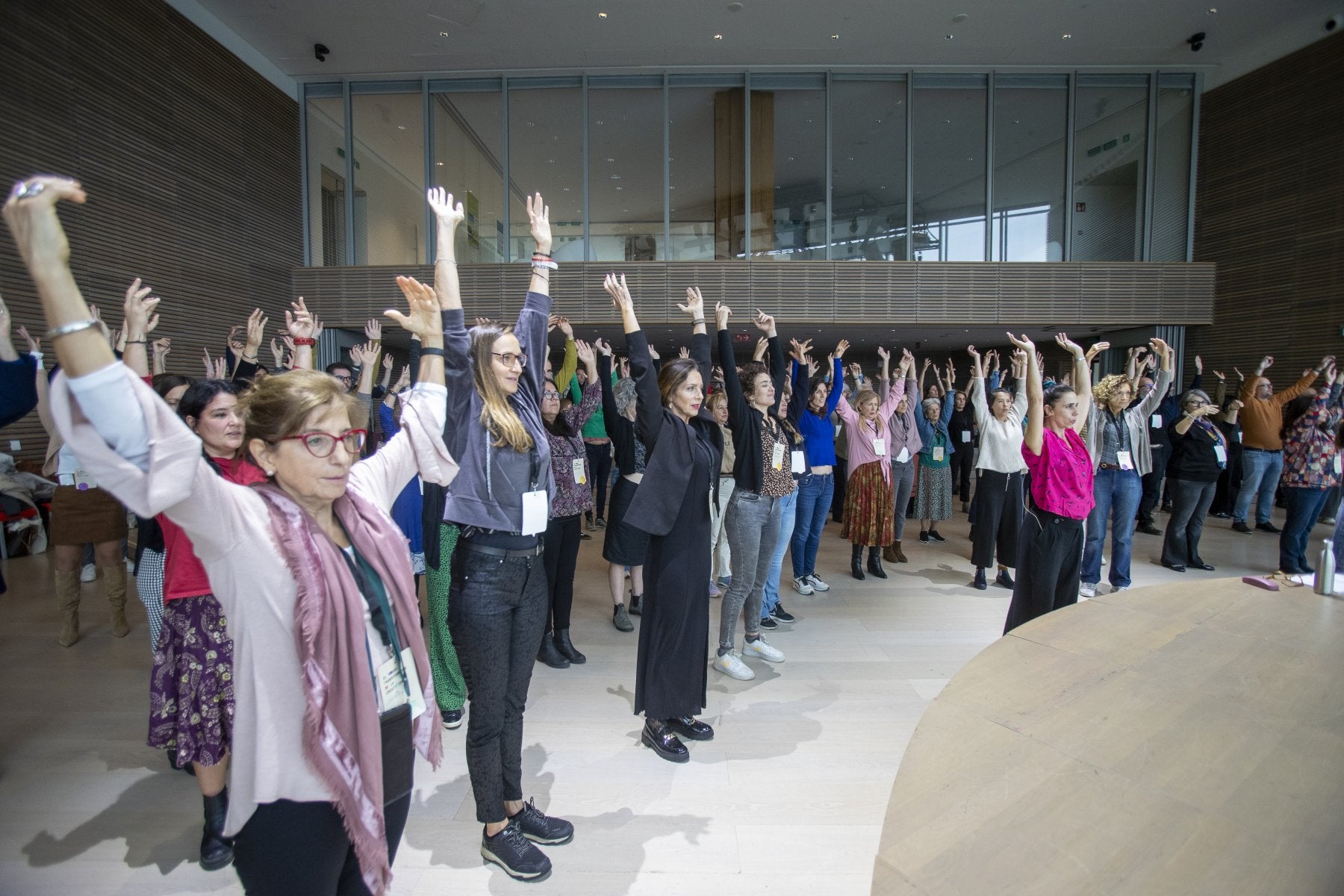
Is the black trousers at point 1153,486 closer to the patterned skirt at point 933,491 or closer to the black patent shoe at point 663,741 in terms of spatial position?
the patterned skirt at point 933,491

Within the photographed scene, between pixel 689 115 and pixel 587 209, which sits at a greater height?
pixel 689 115

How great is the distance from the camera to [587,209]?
10258 mm

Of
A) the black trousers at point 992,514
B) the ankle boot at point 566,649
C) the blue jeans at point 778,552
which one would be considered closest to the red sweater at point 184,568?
the ankle boot at point 566,649

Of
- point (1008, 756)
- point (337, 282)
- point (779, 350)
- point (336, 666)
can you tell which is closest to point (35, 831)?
point (336, 666)

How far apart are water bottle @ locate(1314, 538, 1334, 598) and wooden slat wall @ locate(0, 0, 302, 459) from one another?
9.02 metres

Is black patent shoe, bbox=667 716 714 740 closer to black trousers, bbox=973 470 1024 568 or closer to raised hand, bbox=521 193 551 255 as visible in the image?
raised hand, bbox=521 193 551 255

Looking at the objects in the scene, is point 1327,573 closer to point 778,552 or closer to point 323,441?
point 778,552

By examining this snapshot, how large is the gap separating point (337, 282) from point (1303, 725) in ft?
36.7

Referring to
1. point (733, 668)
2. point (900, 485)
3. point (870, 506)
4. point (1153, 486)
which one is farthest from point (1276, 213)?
point (733, 668)

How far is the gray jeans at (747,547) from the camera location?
11.0 feet

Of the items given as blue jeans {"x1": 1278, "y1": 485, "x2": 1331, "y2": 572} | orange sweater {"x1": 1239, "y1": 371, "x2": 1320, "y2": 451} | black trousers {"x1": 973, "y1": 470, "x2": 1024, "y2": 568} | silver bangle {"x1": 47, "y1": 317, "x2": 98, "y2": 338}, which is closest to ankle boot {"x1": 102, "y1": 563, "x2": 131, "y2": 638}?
silver bangle {"x1": 47, "y1": 317, "x2": 98, "y2": 338}

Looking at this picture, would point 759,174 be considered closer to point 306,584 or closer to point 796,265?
point 796,265

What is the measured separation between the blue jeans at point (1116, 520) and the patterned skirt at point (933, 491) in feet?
6.56

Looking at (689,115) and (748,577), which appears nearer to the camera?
(748,577)
